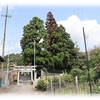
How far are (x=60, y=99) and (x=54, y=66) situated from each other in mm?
12306

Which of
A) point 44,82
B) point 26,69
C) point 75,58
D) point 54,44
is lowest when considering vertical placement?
point 44,82

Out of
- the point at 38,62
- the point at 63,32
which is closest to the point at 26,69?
the point at 38,62

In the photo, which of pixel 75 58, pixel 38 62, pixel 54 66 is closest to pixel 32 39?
pixel 38 62

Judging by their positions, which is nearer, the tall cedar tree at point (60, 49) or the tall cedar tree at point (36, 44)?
the tall cedar tree at point (36, 44)

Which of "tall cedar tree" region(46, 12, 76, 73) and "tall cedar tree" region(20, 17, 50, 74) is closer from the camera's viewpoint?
"tall cedar tree" region(20, 17, 50, 74)

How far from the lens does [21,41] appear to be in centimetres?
1344

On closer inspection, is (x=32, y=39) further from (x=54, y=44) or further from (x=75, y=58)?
(x=75, y=58)

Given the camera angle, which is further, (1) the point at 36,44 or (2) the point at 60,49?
(2) the point at 60,49

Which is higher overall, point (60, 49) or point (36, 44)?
point (36, 44)
